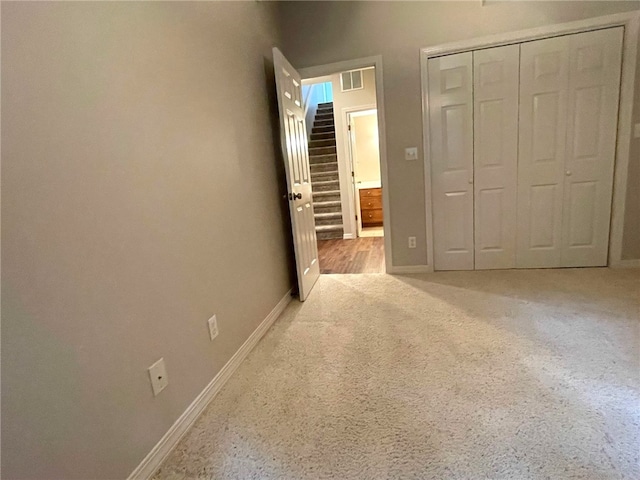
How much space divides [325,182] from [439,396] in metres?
4.45

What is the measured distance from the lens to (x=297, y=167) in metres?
2.75

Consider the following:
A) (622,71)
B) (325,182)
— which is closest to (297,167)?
(622,71)

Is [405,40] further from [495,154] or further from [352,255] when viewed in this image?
[352,255]

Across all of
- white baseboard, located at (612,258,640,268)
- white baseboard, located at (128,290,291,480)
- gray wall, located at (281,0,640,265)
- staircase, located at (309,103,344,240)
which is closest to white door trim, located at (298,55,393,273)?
gray wall, located at (281,0,640,265)

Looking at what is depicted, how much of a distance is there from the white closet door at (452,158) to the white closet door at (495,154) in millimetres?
64

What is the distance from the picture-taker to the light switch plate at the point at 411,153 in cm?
298

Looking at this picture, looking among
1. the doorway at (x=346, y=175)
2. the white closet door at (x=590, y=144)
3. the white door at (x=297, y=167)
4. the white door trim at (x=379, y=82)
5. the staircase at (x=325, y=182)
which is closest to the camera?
the white door at (x=297, y=167)

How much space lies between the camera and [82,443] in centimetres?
98

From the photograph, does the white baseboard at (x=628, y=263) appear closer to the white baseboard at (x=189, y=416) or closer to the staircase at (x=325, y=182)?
the white baseboard at (x=189, y=416)

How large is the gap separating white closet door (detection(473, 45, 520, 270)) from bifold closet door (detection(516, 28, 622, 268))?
7 cm

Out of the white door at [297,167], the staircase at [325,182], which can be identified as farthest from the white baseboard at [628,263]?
the staircase at [325,182]

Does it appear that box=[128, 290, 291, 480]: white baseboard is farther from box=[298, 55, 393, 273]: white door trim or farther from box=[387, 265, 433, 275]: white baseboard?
box=[298, 55, 393, 273]: white door trim

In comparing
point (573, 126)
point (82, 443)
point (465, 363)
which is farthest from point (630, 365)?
point (82, 443)

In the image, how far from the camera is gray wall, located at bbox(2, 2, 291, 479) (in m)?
0.86
